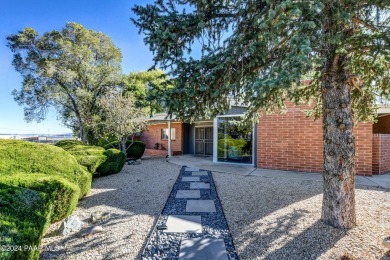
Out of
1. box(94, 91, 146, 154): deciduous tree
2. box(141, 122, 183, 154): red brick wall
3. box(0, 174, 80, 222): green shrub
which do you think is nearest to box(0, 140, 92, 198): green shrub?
box(0, 174, 80, 222): green shrub

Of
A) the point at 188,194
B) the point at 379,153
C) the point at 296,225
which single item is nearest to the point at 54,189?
the point at 188,194

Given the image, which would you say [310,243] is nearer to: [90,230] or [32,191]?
[90,230]

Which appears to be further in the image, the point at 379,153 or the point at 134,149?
the point at 134,149

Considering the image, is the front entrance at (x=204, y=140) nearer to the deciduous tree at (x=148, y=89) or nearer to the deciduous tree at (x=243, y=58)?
the deciduous tree at (x=148, y=89)

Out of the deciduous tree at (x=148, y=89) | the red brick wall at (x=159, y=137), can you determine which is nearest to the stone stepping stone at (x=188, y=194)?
the deciduous tree at (x=148, y=89)

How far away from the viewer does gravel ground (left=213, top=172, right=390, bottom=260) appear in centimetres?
294

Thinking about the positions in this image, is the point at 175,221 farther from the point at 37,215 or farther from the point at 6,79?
the point at 6,79

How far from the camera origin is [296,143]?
867 centimetres

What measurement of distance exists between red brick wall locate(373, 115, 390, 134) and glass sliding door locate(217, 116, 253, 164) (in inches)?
296

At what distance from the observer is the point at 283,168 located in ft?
29.3

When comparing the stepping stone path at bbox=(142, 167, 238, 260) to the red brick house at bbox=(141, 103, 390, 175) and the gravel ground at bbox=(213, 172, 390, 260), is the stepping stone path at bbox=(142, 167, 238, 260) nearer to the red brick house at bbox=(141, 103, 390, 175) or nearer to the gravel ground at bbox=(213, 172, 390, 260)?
the gravel ground at bbox=(213, 172, 390, 260)

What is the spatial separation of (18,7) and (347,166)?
12.7 m

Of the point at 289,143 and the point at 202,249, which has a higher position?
the point at 289,143

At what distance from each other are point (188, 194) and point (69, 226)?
9.97 ft
